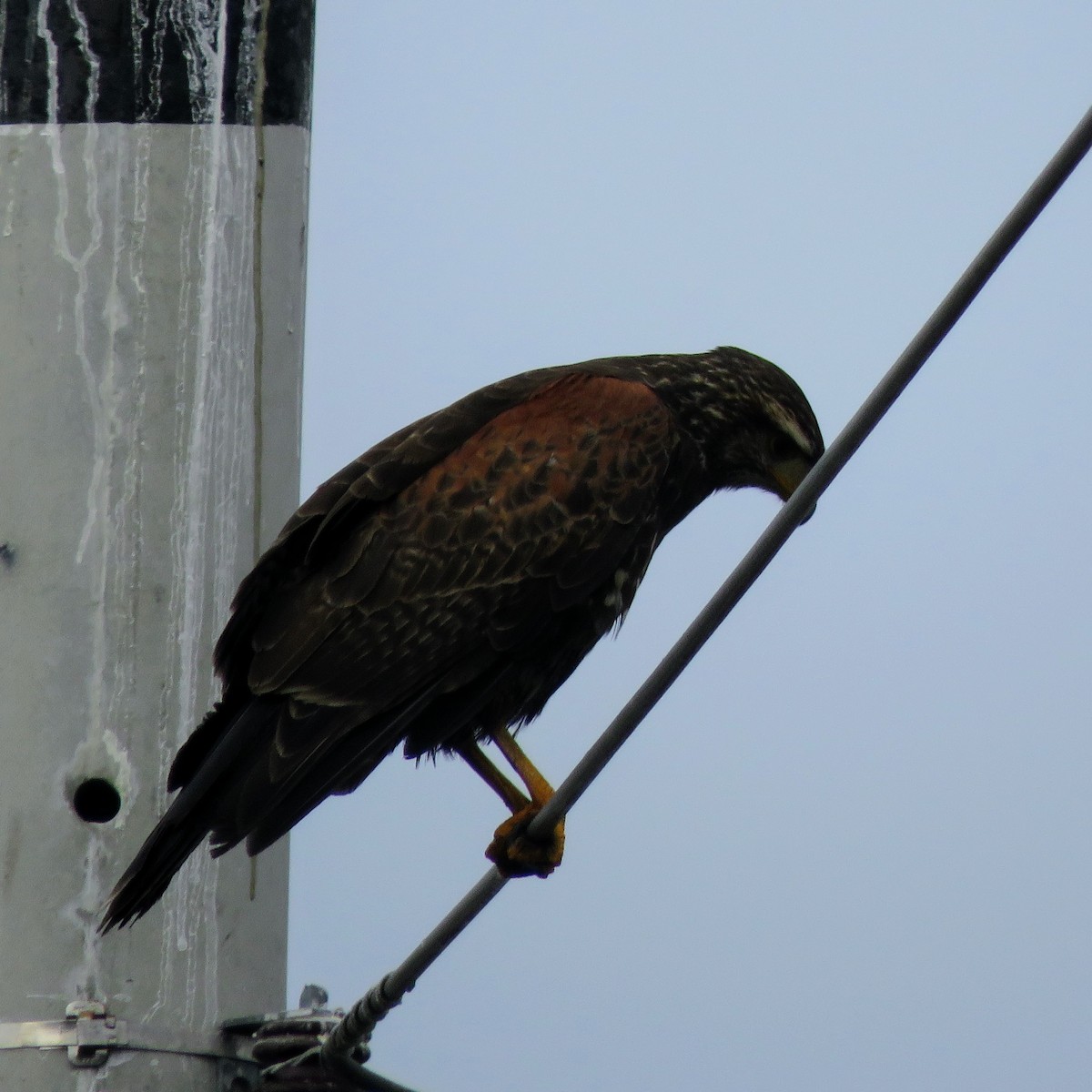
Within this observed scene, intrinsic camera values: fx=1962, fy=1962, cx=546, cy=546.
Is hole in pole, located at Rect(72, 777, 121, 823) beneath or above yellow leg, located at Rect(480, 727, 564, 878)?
above

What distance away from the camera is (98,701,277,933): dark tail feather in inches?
160

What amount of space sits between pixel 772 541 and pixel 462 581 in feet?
5.87

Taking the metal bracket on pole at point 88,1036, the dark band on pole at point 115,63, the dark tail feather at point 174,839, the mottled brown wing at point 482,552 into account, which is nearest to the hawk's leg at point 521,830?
the mottled brown wing at point 482,552

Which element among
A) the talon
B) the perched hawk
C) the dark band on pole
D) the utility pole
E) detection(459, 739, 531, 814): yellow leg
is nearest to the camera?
the utility pole

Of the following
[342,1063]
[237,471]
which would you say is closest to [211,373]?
[237,471]

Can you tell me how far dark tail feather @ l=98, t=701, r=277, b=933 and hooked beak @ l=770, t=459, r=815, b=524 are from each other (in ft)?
6.13

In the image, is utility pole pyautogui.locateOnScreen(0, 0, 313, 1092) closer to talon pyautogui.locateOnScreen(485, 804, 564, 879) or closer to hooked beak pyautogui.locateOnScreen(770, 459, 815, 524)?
talon pyautogui.locateOnScreen(485, 804, 564, 879)

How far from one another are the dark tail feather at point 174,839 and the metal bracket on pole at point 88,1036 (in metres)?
0.18

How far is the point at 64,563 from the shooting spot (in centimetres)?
427

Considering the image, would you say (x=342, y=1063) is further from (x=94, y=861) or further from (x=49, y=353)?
(x=49, y=353)

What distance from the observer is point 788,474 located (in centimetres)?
553

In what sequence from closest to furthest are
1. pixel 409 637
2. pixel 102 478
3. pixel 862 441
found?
pixel 862 441, pixel 102 478, pixel 409 637

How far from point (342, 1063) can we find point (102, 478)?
1387 mm

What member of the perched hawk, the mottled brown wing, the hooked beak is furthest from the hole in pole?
the hooked beak
